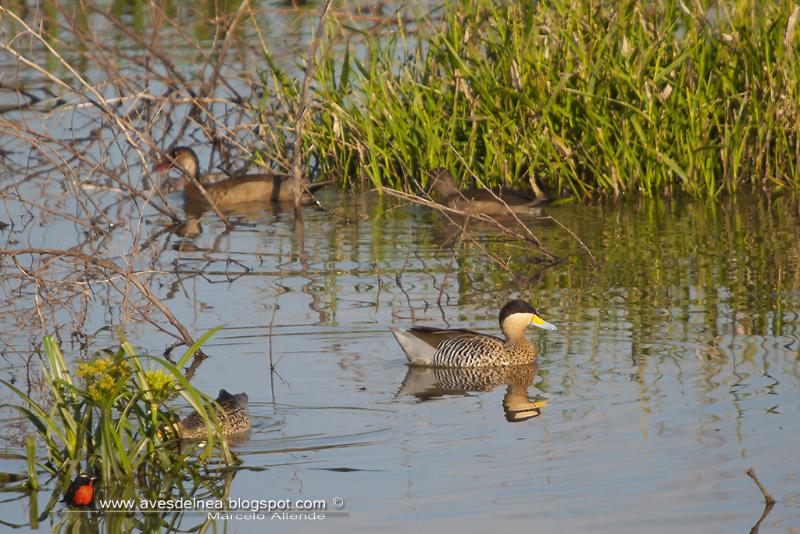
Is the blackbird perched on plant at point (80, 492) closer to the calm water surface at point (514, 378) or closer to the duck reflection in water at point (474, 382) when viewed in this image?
the calm water surface at point (514, 378)

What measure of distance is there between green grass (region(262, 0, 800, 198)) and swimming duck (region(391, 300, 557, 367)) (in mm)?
3632

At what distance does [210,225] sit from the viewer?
15.3 m

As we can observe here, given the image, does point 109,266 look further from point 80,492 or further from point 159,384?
point 80,492

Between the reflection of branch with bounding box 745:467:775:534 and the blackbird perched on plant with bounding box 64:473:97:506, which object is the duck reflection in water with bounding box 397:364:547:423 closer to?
the reflection of branch with bounding box 745:467:775:534

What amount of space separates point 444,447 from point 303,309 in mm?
Result: 3516

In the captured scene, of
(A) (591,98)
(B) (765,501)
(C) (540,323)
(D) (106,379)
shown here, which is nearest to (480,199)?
(A) (591,98)

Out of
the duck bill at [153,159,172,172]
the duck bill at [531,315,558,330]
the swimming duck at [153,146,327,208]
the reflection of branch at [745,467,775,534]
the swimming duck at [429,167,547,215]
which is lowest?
the reflection of branch at [745,467,775,534]

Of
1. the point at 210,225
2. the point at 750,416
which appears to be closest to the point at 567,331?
the point at 750,416

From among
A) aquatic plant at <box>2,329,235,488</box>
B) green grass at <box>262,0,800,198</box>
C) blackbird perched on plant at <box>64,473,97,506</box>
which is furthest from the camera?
green grass at <box>262,0,800,198</box>

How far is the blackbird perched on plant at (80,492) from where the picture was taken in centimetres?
693

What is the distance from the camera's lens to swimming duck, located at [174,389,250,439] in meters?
8.00

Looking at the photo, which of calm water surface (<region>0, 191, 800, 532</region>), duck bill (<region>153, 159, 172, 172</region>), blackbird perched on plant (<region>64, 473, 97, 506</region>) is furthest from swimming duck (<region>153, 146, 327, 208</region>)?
blackbird perched on plant (<region>64, 473, 97, 506</region>)

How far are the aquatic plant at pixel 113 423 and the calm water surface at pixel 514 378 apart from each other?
31 cm

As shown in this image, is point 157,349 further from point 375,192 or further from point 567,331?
point 375,192
